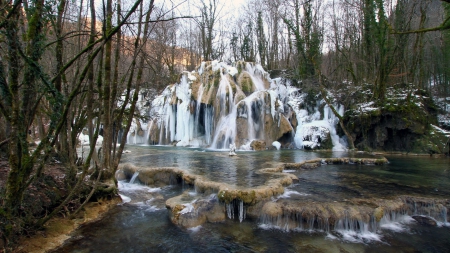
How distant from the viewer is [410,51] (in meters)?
20.5

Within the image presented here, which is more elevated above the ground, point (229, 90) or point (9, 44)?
point (229, 90)

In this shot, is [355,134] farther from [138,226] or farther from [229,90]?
[138,226]

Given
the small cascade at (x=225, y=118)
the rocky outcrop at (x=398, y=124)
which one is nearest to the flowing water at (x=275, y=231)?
the rocky outcrop at (x=398, y=124)

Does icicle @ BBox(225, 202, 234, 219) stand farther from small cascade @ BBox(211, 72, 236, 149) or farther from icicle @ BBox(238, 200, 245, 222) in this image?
small cascade @ BBox(211, 72, 236, 149)

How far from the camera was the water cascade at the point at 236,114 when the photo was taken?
18.2 meters

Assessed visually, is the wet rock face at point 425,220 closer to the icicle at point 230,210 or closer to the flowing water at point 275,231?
the flowing water at point 275,231

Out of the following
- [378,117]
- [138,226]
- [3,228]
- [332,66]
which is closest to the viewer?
[3,228]

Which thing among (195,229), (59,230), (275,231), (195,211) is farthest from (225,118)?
(59,230)

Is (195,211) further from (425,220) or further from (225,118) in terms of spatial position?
(225,118)

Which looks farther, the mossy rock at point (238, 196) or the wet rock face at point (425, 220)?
the mossy rock at point (238, 196)

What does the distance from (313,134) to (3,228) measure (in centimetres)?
1673

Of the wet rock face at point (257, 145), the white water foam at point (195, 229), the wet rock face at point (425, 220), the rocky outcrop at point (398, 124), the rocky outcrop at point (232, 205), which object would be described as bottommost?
the white water foam at point (195, 229)

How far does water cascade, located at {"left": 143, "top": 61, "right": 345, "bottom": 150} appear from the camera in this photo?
59.8 feet

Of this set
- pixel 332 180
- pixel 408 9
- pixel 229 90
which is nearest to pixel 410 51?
pixel 408 9
